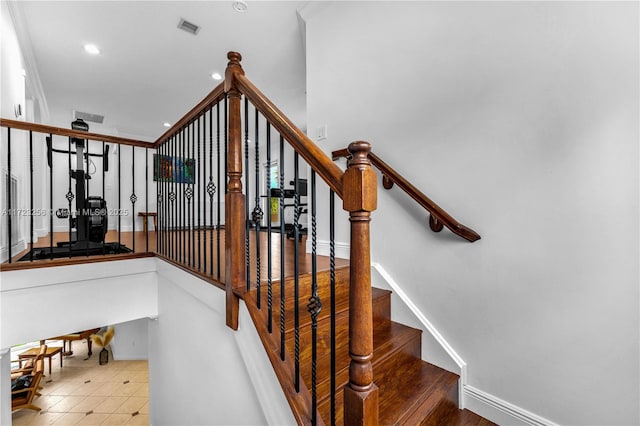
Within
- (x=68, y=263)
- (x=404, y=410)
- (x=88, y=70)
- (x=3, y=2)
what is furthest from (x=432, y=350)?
(x=88, y=70)

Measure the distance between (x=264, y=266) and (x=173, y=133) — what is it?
4.04 feet

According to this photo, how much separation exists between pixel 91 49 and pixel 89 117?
299 centimetres

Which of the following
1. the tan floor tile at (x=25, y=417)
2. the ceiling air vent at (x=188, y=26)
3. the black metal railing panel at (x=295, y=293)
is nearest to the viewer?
the black metal railing panel at (x=295, y=293)

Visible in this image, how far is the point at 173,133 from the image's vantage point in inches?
85.1

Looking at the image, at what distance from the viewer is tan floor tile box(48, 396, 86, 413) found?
432 cm

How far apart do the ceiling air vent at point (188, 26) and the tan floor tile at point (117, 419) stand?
5.11m

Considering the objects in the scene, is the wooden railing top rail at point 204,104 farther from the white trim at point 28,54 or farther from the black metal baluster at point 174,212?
the white trim at point 28,54

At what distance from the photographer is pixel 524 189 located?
1466 mm

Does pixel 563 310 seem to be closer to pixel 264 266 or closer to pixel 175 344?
pixel 264 266

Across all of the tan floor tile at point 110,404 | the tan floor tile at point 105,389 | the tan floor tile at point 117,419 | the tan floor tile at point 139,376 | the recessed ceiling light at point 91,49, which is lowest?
the tan floor tile at point 139,376

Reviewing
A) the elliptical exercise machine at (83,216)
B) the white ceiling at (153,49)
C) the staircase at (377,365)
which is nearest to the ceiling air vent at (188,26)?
the white ceiling at (153,49)

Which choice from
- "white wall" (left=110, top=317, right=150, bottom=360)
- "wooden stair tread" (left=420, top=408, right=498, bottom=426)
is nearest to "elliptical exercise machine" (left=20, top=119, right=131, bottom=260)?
"wooden stair tread" (left=420, top=408, right=498, bottom=426)

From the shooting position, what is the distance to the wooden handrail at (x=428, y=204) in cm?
161

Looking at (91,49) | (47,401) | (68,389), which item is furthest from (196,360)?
(68,389)
